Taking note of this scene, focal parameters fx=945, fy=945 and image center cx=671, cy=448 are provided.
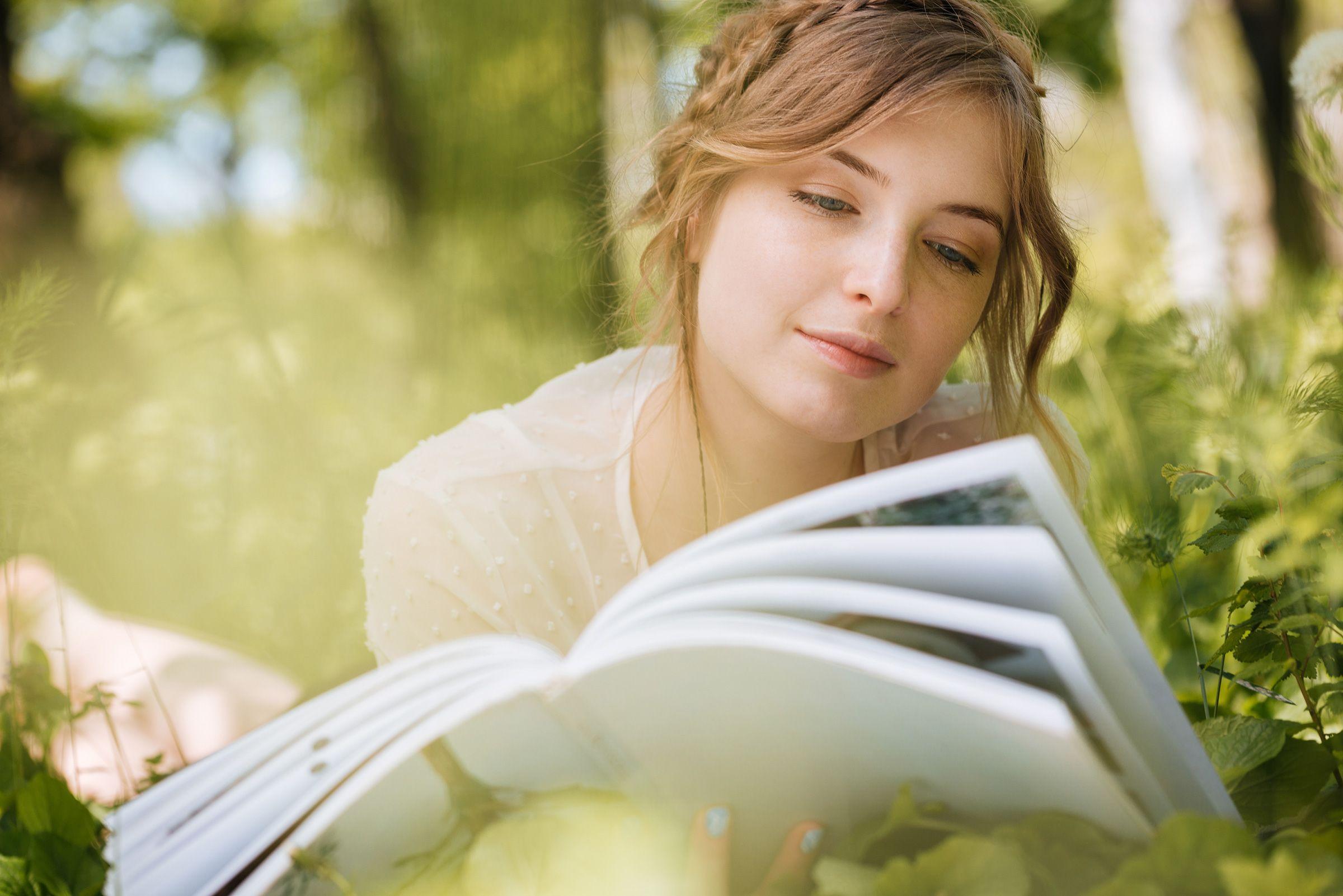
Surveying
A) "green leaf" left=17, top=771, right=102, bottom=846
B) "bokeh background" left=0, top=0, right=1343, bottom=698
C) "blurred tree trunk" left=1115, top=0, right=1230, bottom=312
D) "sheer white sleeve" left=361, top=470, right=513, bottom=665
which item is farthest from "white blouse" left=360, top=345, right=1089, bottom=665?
"blurred tree trunk" left=1115, top=0, right=1230, bottom=312

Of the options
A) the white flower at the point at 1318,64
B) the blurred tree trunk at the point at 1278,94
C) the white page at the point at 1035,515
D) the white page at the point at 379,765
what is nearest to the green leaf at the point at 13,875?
the white page at the point at 379,765

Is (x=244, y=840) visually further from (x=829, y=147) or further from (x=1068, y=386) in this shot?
(x=1068, y=386)

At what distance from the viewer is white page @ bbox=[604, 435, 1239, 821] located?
0.33m

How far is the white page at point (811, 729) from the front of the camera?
32 cm

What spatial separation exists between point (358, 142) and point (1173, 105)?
10.1ft

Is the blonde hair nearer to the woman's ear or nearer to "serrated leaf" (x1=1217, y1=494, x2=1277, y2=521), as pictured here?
the woman's ear

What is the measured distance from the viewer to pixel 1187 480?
50 cm

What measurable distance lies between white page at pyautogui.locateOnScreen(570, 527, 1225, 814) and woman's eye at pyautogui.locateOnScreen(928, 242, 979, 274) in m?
0.49

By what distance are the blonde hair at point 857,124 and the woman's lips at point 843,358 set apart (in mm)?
161

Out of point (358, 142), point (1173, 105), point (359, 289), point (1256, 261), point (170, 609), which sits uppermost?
point (358, 142)

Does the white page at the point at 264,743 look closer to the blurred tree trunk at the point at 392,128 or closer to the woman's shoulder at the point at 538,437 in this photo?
the woman's shoulder at the point at 538,437

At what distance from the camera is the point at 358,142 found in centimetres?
375

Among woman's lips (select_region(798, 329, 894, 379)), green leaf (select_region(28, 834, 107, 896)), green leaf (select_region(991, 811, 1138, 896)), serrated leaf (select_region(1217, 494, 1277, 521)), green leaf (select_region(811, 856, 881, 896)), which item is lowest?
green leaf (select_region(28, 834, 107, 896))

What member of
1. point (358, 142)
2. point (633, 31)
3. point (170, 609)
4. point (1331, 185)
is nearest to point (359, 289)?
point (358, 142)
